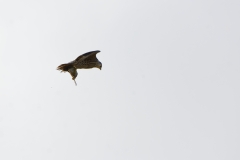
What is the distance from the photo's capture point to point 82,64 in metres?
40.6

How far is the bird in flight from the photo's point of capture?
39594 millimetres

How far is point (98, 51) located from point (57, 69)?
12.5 feet

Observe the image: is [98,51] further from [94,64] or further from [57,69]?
[57,69]

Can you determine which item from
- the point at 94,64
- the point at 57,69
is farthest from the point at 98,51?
the point at 57,69

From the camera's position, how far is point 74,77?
39969 mm

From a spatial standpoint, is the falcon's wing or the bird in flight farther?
the falcon's wing

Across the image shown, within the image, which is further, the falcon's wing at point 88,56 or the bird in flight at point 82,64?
the falcon's wing at point 88,56

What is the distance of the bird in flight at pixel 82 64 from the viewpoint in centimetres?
3959

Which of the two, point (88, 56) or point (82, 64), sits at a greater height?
point (88, 56)

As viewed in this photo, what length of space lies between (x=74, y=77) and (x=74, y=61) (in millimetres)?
1112

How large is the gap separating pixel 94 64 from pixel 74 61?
90.8 inches

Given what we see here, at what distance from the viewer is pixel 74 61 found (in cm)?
3978

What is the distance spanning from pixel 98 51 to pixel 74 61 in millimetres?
2615

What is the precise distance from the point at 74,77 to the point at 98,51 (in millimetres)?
3017
